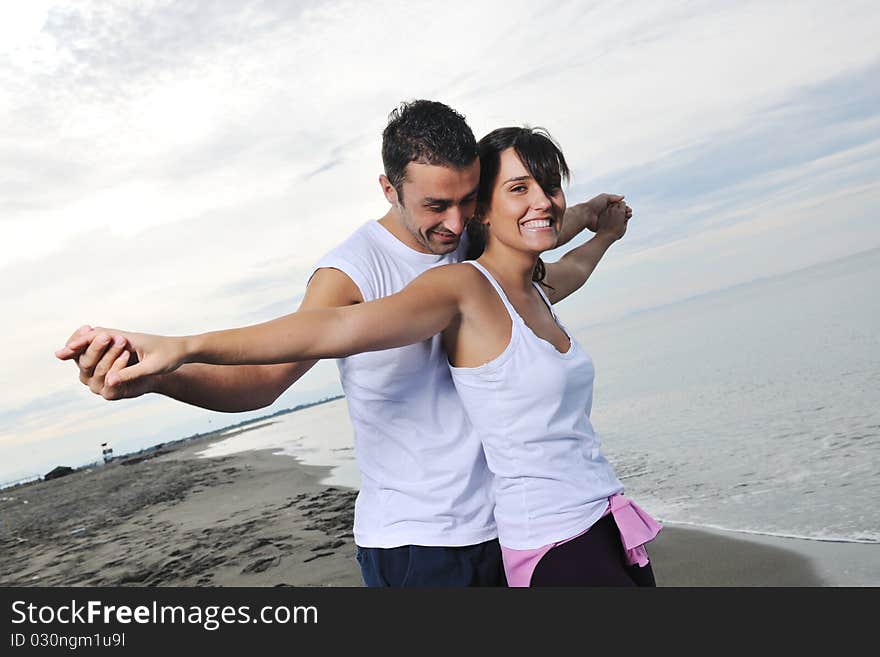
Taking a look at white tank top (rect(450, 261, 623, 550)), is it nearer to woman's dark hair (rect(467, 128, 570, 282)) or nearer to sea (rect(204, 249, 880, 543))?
woman's dark hair (rect(467, 128, 570, 282))

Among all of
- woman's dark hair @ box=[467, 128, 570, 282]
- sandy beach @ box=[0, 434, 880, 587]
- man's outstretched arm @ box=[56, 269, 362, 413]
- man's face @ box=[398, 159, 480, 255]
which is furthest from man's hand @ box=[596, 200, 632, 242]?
sandy beach @ box=[0, 434, 880, 587]

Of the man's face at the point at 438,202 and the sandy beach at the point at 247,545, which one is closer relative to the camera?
the man's face at the point at 438,202

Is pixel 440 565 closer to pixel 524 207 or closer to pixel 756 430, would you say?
pixel 524 207

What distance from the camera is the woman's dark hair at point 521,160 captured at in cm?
240

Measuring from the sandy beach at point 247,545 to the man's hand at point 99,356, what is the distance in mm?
3336

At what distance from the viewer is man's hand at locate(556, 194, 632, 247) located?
3.34m

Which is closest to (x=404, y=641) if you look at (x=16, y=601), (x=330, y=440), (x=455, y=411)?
(x=455, y=411)

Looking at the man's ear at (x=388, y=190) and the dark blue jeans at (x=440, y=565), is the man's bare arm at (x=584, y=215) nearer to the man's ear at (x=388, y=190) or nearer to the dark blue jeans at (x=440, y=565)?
the man's ear at (x=388, y=190)

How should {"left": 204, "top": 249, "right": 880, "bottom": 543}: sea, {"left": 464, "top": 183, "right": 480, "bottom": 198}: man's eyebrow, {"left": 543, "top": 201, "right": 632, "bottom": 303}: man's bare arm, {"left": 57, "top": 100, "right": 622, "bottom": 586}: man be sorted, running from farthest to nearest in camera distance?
{"left": 204, "top": 249, "right": 880, "bottom": 543}: sea
{"left": 543, "top": 201, "right": 632, "bottom": 303}: man's bare arm
{"left": 464, "top": 183, "right": 480, "bottom": 198}: man's eyebrow
{"left": 57, "top": 100, "right": 622, "bottom": 586}: man

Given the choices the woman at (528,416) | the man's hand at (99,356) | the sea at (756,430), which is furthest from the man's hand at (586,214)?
the sea at (756,430)

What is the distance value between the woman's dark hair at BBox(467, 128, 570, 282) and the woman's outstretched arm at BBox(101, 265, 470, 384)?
363mm

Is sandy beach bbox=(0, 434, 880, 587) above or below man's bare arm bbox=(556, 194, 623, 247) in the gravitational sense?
below

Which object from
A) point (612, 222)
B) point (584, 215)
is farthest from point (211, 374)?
point (612, 222)

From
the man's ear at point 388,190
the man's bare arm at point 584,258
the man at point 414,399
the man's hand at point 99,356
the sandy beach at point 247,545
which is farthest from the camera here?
the sandy beach at point 247,545
